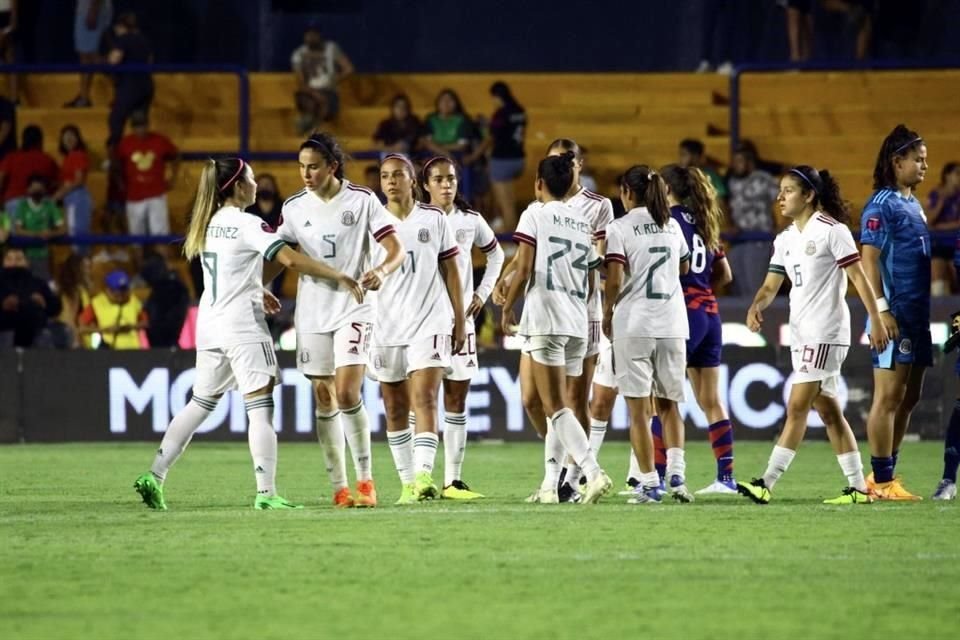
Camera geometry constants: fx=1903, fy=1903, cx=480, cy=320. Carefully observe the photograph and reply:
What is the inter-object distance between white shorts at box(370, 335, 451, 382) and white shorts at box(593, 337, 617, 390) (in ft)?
3.95

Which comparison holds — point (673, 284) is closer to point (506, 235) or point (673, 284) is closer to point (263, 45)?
point (506, 235)

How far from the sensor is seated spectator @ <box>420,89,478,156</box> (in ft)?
75.1

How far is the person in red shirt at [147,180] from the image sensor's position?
21672 mm

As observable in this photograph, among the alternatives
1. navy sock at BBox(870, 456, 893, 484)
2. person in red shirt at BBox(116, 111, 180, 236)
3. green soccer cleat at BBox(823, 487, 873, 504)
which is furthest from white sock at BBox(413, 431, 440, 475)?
person in red shirt at BBox(116, 111, 180, 236)

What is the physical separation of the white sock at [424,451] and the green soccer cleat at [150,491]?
5.22 feet

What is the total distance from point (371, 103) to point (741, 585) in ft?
65.3

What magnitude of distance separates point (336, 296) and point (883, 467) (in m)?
3.55

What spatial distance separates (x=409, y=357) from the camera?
11742 millimetres

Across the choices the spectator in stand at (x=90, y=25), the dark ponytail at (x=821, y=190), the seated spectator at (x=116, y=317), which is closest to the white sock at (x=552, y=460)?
the dark ponytail at (x=821, y=190)

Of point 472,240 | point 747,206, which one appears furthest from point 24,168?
point 472,240

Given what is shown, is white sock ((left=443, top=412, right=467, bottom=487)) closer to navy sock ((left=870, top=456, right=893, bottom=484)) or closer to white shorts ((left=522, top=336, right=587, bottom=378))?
white shorts ((left=522, top=336, right=587, bottom=378))

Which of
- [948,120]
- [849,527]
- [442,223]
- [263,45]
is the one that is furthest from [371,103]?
[849,527]

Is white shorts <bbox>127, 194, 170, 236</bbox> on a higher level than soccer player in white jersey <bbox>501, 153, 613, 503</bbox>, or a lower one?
higher

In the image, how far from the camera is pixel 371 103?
27.1m
